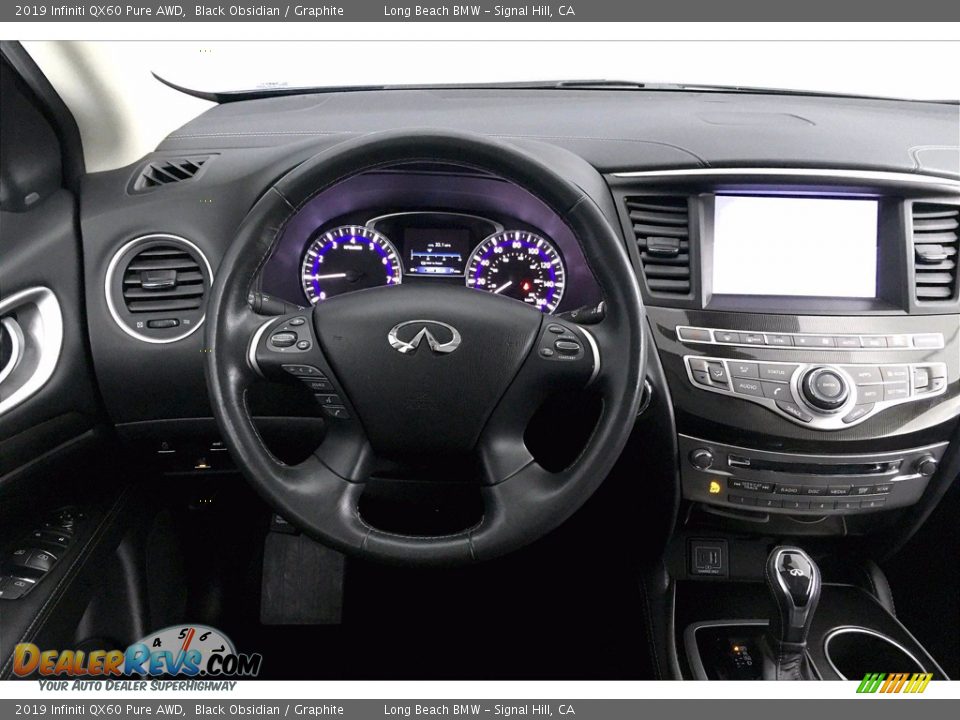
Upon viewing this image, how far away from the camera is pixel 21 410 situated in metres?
1.38

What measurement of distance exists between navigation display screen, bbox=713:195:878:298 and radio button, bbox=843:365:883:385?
151mm

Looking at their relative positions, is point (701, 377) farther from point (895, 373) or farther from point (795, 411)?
point (895, 373)

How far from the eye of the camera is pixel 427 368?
123 cm

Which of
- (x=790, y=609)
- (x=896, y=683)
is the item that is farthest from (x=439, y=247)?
(x=896, y=683)

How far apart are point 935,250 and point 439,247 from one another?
3.17ft

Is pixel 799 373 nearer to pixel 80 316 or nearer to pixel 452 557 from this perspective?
pixel 452 557

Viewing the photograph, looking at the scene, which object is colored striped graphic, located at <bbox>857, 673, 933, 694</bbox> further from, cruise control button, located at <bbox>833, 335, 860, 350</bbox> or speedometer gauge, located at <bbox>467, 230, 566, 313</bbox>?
speedometer gauge, located at <bbox>467, 230, 566, 313</bbox>

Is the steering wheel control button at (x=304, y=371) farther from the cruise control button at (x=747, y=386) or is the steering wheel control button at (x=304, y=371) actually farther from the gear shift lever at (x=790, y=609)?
the gear shift lever at (x=790, y=609)

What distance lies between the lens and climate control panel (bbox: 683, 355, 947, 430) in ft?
4.75

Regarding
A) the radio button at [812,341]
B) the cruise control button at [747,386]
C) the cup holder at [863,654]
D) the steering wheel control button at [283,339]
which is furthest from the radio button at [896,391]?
the steering wheel control button at [283,339]

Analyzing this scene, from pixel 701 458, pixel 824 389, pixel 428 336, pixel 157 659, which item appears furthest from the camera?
pixel 157 659

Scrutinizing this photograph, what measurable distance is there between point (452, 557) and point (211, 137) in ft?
3.30

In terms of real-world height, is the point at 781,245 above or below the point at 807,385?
above

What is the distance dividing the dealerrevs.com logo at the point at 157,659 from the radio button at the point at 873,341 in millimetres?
1466
